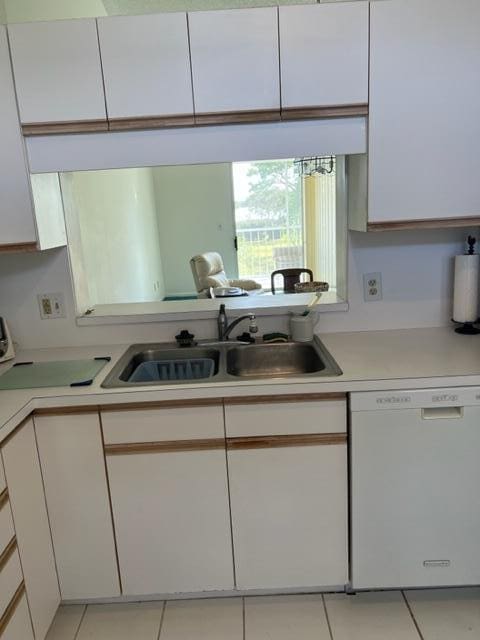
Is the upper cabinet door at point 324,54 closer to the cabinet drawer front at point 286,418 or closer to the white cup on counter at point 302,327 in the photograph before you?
the white cup on counter at point 302,327

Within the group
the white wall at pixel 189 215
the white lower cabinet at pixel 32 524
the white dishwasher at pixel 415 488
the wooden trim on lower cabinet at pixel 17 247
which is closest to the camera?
the white lower cabinet at pixel 32 524

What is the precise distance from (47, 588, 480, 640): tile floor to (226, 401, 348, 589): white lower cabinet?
0.32 ft

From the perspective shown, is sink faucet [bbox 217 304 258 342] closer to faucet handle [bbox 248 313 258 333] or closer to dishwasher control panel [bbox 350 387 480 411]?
faucet handle [bbox 248 313 258 333]

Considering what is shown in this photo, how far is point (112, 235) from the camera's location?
11.5 feet

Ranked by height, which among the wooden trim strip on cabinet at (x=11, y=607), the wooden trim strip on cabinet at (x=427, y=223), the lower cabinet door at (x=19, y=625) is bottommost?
the lower cabinet door at (x=19, y=625)

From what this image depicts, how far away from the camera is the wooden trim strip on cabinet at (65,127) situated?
1662 mm

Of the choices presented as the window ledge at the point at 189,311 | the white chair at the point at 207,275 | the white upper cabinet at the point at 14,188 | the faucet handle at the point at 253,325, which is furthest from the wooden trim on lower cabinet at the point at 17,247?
the white chair at the point at 207,275

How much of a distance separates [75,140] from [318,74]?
895 mm

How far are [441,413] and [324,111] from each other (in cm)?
114

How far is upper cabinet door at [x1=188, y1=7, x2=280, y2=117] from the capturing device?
1.60 meters

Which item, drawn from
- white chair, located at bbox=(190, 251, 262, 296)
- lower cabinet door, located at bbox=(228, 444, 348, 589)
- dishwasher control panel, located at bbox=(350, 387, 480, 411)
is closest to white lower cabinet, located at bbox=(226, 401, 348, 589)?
lower cabinet door, located at bbox=(228, 444, 348, 589)

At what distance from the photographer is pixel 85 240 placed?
8.88ft

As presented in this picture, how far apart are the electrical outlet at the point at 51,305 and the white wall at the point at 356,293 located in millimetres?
23

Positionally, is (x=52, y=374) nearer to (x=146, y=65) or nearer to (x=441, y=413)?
(x=146, y=65)
